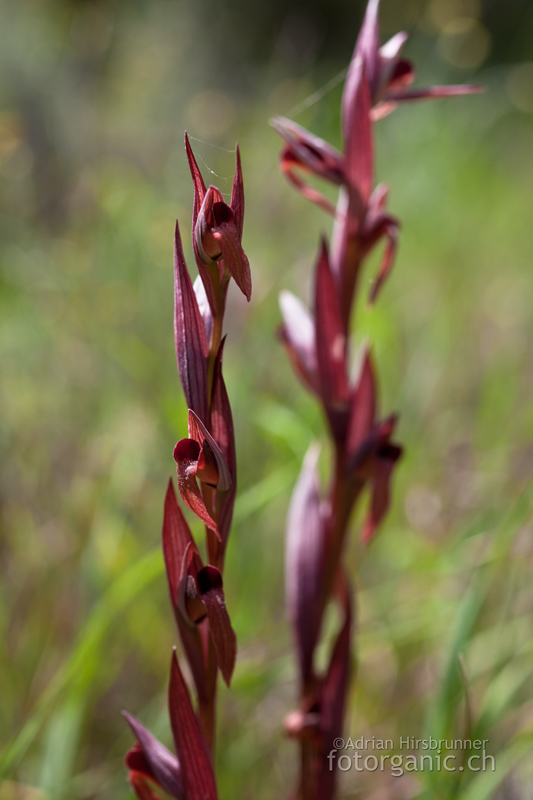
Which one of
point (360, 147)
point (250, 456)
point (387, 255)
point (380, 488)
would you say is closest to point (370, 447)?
point (380, 488)

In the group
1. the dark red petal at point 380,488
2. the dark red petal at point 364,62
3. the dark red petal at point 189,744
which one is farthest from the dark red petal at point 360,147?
the dark red petal at point 189,744

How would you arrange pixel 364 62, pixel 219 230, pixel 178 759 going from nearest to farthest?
Result: pixel 219 230
pixel 178 759
pixel 364 62

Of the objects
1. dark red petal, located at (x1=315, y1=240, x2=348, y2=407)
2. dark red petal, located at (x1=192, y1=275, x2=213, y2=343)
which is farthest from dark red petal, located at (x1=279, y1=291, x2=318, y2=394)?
dark red petal, located at (x1=192, y1=275, x2=213, y2=343)

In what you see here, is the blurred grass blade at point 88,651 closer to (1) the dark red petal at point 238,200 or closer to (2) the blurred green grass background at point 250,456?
(2) the blurred green grass background at point 250,456

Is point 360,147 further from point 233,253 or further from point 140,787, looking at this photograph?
point 140,787

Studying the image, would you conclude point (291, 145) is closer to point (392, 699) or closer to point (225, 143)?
point (392, 699)
